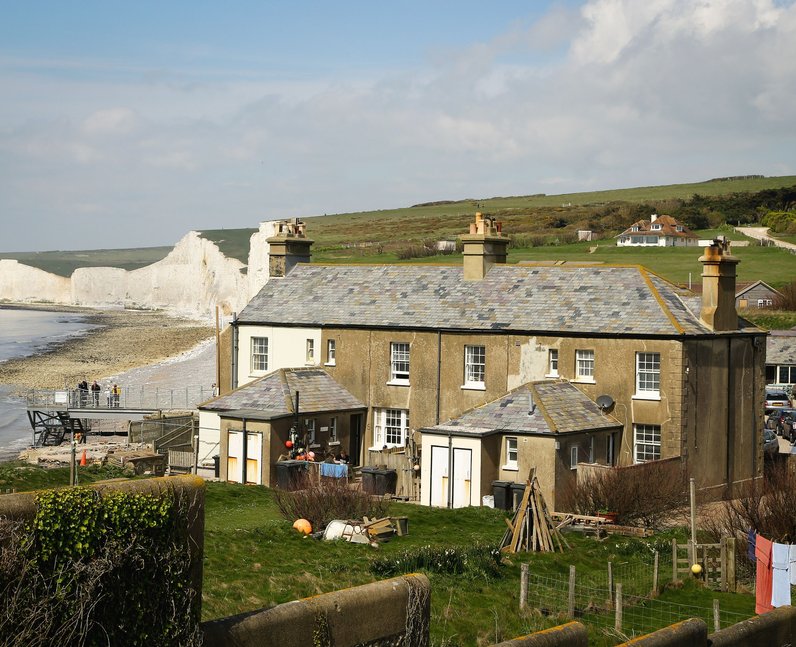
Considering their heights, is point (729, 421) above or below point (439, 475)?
above

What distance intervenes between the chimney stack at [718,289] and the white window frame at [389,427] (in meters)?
10.4

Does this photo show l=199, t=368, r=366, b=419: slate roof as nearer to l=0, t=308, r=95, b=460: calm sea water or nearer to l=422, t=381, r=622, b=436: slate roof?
l=422, t=381, r=622, b=436: slate roof

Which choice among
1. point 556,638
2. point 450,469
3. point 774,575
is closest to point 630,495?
A: point 450,469

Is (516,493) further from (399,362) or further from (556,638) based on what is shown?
(556,638)

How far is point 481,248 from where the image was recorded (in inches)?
1710

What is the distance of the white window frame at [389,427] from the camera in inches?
1668

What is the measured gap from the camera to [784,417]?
54.1 meters

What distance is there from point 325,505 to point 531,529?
15.4 ft

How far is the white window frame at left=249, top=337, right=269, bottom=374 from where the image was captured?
46.0 meters

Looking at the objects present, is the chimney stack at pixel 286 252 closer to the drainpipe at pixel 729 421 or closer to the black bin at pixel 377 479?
the black bin at pixel 377 479

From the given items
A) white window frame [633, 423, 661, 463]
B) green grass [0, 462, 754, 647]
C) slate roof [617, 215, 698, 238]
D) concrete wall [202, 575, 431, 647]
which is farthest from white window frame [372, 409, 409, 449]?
slate roof [617, 215, 698, 238]

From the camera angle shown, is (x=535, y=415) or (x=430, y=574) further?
(x=535, y=415)

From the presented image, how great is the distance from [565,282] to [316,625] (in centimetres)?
3118

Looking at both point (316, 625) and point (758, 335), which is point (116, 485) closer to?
point (316, 625)
